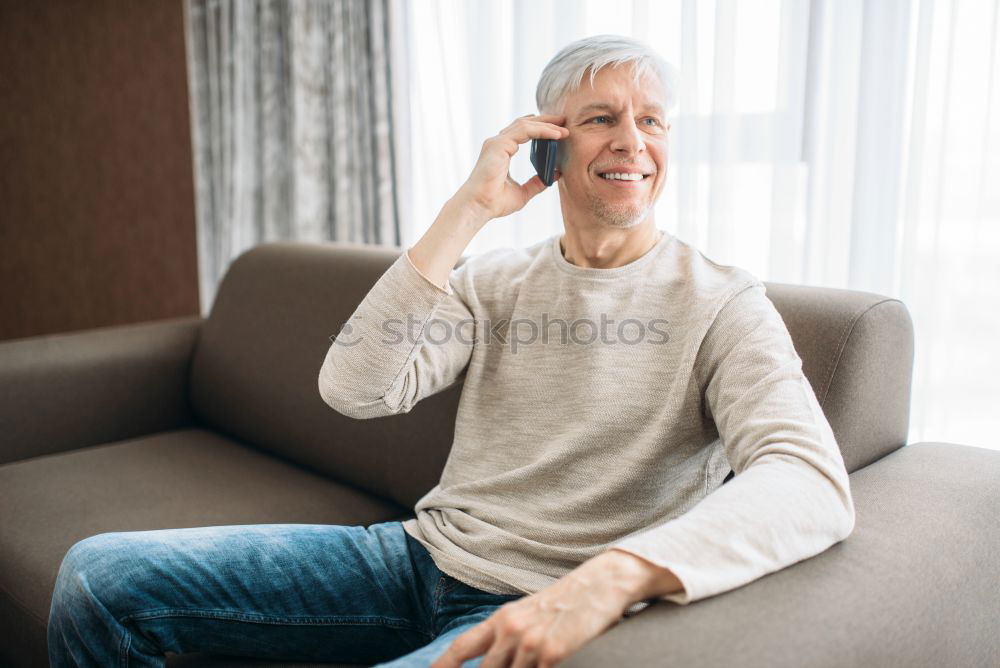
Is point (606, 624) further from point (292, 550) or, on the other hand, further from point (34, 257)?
point (34, 257)

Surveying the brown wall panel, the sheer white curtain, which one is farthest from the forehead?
the brown wall panel

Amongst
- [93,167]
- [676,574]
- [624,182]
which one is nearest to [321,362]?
[624,182]

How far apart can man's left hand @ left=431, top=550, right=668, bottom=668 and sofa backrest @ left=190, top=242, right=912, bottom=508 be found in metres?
0.55

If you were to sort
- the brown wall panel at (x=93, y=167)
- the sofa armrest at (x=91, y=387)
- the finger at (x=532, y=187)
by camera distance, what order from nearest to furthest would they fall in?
the finger at (x=532, y=187) → the sofa armrest at (x=91, y=387) → the brown wall panel at (x=93, y=167)

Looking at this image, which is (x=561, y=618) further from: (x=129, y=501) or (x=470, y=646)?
(x=129, y=501)

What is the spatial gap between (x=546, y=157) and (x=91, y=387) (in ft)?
4.65

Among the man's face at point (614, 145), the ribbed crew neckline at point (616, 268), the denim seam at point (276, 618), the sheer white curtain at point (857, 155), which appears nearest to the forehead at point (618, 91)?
the man's face at point (614, 145)

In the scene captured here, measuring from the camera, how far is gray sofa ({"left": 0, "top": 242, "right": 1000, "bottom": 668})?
813 mm

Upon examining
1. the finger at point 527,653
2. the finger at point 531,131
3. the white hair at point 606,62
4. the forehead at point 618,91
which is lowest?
the finger at point 527,653

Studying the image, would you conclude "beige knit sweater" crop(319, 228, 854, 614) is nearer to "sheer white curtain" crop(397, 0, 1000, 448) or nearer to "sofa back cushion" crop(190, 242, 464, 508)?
"sofa back cushion" crop(190, 242, 464, 508)

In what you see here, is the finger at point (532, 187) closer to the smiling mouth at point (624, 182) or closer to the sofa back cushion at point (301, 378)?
the smiling mouth at point (624, 182)

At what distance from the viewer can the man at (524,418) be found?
3.72 ft

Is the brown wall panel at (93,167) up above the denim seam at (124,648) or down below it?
above

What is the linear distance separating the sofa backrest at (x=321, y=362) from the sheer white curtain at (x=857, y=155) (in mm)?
331
